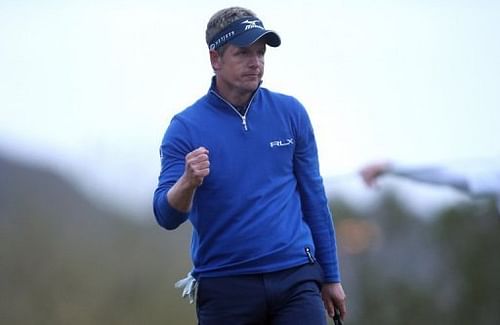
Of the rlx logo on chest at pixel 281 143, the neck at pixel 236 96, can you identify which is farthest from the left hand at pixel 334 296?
the neck at pixel 236 96

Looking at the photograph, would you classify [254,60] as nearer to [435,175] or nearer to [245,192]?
[245,192]

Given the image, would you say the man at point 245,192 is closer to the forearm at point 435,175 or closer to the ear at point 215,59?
the ear at point 215,59

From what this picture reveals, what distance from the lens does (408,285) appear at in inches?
669

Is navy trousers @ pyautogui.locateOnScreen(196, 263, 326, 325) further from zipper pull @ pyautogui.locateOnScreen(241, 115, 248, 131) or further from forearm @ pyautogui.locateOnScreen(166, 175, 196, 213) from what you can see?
zipper pull @ pyautogui.locateOnScreen(241, 115, 248, 131)

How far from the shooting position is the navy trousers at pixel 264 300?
18.1ft

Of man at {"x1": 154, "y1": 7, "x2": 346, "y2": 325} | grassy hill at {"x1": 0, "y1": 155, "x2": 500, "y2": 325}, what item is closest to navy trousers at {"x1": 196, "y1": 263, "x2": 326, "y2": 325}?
man at {"x1": 154, "y1": 7, "x2": 346, "y2": 325}

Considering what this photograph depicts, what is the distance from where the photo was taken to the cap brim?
5551 mm

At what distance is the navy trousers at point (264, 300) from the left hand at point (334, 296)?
0.19m

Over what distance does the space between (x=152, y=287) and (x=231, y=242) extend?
8.08 m

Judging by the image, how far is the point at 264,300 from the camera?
217 inches

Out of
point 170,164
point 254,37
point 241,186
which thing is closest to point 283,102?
point 254,37

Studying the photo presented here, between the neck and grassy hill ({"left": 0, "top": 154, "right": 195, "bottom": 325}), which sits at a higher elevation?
the neck

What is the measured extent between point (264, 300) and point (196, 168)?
0.67 meters

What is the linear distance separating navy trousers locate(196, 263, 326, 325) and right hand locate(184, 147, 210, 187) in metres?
0.53
